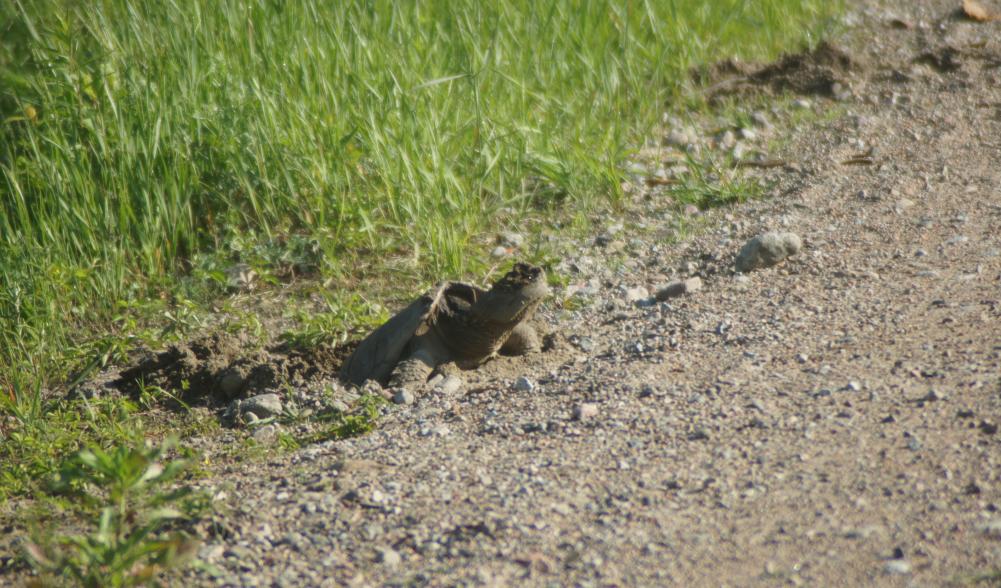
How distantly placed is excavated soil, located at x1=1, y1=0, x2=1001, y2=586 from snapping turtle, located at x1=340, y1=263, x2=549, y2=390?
108 mm

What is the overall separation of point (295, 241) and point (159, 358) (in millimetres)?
912

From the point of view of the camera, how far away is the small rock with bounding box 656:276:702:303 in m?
4.22

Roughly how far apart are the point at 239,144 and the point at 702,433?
2.68 meters

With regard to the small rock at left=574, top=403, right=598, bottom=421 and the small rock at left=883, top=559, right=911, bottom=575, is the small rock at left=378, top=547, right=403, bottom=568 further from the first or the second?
the small rock at left=883, top=559, right=911, bottom=575

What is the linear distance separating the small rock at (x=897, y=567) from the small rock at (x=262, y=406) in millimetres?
2166

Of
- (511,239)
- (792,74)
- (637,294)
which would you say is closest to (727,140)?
(792,74)

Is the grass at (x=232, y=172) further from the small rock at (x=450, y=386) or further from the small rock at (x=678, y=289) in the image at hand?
the small rock at (x=678, y=289)

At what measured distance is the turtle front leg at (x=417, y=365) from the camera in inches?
148

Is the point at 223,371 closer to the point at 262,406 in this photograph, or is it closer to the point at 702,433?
the point at 262,406

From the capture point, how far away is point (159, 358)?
13.2ft

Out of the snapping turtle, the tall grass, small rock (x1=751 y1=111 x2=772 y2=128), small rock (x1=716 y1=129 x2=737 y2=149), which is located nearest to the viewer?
the snapping turtle

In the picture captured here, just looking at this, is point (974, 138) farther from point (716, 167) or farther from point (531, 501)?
point (531, 501)

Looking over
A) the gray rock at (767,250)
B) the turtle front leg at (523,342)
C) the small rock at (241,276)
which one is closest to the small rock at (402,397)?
the turtle front leg at (523,342)

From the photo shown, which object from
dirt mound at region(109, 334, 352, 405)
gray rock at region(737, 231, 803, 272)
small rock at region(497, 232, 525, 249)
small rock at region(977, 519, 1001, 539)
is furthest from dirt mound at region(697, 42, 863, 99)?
small rock at region(977, 519, 1001, 539)
